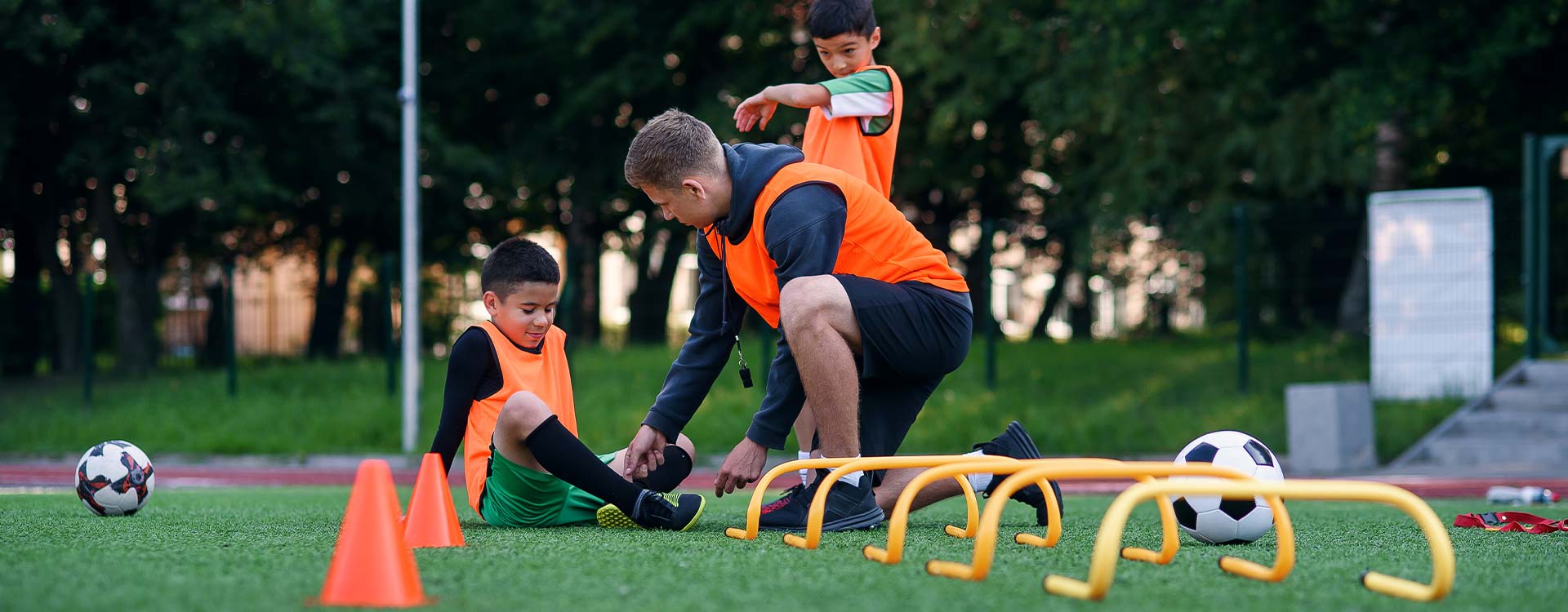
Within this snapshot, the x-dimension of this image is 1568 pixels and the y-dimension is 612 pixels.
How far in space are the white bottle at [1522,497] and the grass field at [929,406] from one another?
5667 mm

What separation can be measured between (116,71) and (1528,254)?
16843 millimetres

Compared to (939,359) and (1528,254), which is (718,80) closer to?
(1528,254)

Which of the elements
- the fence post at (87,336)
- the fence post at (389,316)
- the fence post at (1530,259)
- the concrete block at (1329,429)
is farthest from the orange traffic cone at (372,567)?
the fence post at (87,336)

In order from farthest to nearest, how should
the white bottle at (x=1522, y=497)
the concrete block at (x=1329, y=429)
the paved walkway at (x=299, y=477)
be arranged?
the concrete block at (x=1329, y=429) → the paved walkway at (x=299, y=477) → the white bottle at (x=1522, y=497)

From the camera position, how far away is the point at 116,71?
62.4ft

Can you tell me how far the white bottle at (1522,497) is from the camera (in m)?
7.10

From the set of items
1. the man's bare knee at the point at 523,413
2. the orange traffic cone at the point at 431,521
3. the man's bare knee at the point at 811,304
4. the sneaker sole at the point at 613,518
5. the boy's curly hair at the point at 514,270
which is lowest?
the sneaker sole at the point at 613,518

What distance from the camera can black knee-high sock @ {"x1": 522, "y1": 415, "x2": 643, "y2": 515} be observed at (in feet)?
15.3

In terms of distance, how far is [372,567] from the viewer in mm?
3025

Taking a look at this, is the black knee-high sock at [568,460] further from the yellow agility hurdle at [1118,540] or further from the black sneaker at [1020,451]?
the black sneaker at [1020,451]

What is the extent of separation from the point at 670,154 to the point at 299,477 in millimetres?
8542

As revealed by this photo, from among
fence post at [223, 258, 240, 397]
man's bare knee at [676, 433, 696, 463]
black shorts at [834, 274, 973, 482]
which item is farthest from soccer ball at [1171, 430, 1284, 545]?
fence post at [223, 258, 240, 397]

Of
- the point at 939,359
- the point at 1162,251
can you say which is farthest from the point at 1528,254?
the point at 939,359

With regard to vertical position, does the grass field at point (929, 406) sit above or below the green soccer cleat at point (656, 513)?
below
